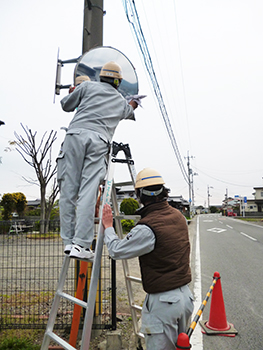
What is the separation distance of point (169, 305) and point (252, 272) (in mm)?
6284

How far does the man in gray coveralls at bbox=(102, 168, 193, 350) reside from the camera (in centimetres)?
201

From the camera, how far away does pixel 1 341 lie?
3305mm

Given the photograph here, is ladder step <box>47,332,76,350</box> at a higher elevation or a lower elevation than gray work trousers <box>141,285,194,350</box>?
lower

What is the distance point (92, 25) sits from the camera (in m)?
4.16

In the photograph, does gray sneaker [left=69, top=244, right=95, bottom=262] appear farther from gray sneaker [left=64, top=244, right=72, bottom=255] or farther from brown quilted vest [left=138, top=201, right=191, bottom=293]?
brown quilted vest [left=138, top=201, right=191, bottom=293]

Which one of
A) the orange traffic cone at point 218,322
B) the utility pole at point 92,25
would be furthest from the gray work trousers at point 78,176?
the orange traffic cone at point 218,322

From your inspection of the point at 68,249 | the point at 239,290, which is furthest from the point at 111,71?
the point at 239,290

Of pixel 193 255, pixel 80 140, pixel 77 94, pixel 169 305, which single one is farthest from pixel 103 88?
pixel 193 255

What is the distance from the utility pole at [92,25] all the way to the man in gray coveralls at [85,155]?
1.84 meters

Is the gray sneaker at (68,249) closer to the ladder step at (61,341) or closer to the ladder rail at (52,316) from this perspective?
the ladder rail at (52,316)

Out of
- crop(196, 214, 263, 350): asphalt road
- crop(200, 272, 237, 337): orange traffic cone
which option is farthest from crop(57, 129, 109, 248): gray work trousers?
crop(200, 272, 237, 337): orange traffic cone

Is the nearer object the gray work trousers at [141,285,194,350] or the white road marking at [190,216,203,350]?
the gray work trousers at [141,285,194,350]

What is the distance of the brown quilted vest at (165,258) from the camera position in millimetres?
2034

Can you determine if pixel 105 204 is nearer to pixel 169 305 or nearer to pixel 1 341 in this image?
pixel 169 305
